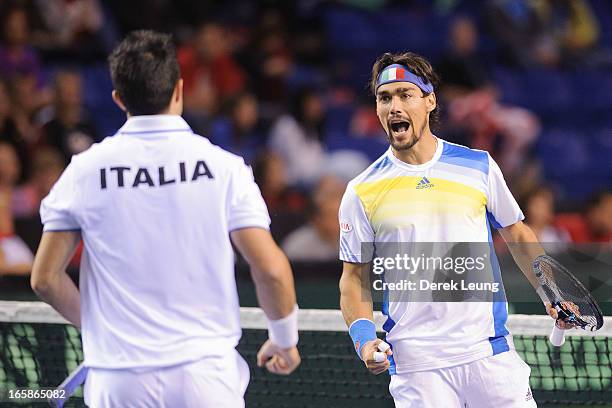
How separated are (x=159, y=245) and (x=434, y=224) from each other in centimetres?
154

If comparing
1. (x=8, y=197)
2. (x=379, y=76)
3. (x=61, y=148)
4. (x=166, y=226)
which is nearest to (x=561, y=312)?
(x=379, y=76)

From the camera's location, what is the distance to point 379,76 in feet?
17.5

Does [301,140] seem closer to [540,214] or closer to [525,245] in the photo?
[540,214]

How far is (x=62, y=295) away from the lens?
4.32 meters

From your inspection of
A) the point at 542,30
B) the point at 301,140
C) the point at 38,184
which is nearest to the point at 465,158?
the point at 38,184

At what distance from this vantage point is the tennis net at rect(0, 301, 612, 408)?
643cm

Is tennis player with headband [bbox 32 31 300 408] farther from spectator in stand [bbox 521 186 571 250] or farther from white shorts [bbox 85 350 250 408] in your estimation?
spectator in stand [bbox 521 186 571 250]

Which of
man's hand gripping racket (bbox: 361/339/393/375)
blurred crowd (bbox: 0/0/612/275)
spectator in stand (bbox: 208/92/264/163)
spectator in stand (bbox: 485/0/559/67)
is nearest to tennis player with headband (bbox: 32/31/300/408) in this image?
man's hand gripping racket (bbox: 361/339/393/375)

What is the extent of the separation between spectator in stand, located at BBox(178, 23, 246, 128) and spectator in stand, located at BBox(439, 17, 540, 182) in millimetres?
2351

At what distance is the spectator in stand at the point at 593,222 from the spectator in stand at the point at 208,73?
3.73m

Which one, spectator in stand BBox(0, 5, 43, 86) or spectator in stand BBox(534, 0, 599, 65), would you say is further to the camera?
spectator in stand BBox(534, 0, 599, 65)

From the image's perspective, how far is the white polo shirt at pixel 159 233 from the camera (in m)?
4.13

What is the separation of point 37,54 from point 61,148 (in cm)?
251

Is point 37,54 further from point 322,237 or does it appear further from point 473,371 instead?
point 473,371
